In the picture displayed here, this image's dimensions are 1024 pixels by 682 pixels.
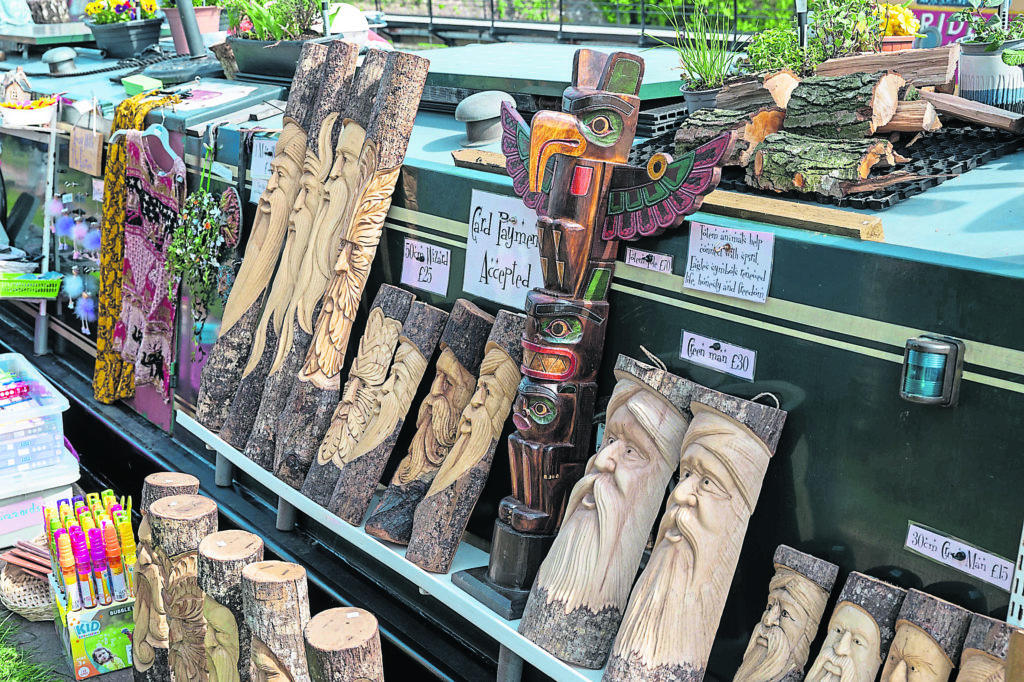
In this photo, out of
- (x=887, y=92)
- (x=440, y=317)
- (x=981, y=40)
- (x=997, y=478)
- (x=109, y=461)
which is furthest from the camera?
(x=109, y=461)

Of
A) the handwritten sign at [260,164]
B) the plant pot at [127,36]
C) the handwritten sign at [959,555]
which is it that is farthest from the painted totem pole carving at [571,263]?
the plant pot at [127,36]

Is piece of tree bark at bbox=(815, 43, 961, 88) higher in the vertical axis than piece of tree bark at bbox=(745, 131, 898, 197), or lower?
higher

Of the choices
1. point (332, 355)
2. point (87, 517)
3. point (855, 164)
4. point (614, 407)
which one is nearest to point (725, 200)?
point (855, 164)

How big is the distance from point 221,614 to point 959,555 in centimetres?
187

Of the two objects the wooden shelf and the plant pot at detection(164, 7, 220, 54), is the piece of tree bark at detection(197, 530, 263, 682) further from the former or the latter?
the plant pot at detection(164, 7, 220, 54)

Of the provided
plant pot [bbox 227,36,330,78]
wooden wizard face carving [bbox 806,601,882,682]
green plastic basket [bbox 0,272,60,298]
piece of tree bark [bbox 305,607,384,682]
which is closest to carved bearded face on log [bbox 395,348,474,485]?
piece of tree bark [bbox 305,607,384,682]

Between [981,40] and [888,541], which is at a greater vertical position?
[981,40]

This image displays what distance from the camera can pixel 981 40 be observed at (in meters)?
2.88

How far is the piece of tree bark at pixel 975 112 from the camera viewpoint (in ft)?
9.11

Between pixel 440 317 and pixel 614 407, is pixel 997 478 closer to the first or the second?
pixel 614 407

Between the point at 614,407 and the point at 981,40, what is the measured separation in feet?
5.24

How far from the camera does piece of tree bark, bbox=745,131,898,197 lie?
2.44 m

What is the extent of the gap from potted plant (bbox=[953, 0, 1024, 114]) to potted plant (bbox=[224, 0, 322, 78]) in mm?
3030

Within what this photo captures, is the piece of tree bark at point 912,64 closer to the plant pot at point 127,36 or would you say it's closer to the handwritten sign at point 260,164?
the handwritten sign at point 260,164
